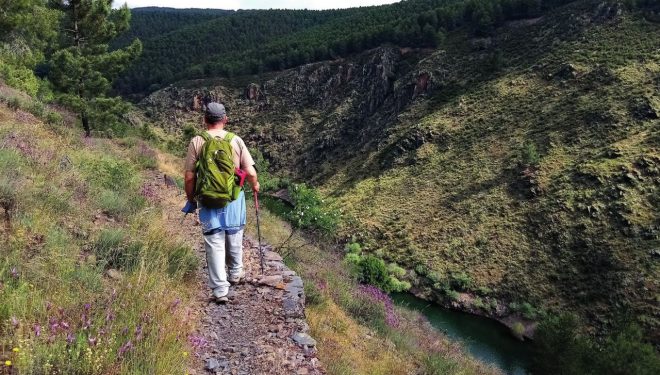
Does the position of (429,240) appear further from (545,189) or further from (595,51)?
(595,51)

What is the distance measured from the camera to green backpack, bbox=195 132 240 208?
440 cm

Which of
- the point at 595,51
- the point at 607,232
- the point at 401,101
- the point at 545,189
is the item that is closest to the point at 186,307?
the point at 607,232

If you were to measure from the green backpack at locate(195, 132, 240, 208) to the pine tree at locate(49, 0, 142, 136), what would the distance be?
14753 millimetres

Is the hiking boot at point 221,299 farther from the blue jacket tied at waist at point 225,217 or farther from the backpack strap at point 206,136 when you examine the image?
the backpack strap at point 206,136

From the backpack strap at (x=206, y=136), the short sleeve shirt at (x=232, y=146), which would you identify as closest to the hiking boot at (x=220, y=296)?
the short sleeve shirt at (x=232, y=146)

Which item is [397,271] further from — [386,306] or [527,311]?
[386,306]

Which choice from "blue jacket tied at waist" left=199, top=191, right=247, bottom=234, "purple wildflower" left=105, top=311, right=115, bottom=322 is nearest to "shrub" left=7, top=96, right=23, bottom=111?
"blue jacket tied at waist" left=199, top=191, right=247, bottom=234

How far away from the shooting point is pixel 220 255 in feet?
15.7

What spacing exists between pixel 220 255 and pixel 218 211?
492mm

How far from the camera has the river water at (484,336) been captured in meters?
25.2

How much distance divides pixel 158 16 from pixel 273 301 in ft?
698

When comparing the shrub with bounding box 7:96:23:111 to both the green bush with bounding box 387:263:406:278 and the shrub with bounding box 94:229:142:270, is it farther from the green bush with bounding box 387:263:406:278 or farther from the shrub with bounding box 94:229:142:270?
the green bush with bounding box 387:263:406:278

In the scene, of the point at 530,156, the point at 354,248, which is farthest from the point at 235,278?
the point at 530,156

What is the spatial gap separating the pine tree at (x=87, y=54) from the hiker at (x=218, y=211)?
14521 millimetres
